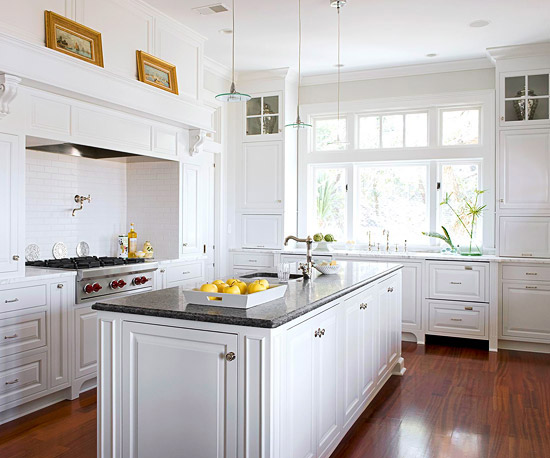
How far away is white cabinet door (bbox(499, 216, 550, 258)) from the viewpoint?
17.3ft

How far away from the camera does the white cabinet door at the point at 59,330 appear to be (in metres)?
3.57

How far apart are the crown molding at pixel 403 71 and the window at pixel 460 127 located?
478 millimetres

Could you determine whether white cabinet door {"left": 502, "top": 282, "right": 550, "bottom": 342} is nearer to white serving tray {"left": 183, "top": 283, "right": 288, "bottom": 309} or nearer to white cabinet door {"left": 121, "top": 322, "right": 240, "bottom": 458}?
white serving tray {"left": 183, "top": 283, "right": 288, "bottom": 309}

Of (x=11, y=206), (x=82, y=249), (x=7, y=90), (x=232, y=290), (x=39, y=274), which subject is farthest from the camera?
(x=82, y=249)

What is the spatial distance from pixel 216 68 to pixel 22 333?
382cm

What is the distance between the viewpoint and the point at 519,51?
534 centimetres

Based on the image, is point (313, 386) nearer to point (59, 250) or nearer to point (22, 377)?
point (22, 377)

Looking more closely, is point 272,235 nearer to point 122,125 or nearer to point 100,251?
point 100,251

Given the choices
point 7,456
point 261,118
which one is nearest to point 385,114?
point 261,118

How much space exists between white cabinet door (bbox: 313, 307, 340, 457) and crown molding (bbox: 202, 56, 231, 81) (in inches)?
156

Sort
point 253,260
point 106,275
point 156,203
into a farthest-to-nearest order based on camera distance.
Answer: point 253,260, point 156,203, point 106,275

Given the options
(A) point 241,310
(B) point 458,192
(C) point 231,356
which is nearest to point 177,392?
(C) point 231,356

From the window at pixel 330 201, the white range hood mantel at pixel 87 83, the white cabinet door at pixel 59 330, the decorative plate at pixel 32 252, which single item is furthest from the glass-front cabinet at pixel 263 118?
the white cabinet door at pixel 59 330

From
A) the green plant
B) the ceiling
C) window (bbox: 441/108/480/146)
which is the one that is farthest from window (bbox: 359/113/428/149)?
the green plant
